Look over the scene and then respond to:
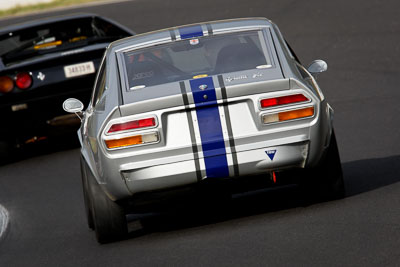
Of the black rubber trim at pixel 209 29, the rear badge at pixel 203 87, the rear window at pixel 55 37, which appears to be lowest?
the rear window at pixel 55 37

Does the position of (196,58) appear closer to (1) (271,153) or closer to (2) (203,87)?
(2) (203,87)

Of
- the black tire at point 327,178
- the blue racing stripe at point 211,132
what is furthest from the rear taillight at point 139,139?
the black tire at point 327,178

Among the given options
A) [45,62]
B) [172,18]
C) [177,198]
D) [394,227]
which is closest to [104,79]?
[177,198]

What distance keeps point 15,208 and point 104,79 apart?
7.39 ft

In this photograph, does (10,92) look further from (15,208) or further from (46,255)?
(46,255)

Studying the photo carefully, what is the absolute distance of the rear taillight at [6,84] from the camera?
34.9 ft

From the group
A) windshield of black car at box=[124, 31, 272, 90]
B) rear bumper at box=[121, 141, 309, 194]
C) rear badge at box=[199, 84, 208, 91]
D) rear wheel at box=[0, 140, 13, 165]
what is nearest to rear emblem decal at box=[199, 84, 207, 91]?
rear badge at box=[199, 84, 208, 91]

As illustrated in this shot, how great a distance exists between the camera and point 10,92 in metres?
10.7

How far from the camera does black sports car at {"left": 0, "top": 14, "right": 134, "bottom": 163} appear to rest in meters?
10.7

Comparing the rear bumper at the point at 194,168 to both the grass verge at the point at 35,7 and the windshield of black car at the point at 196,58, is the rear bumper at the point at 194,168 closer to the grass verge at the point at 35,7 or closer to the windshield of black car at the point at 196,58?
the windshield of black car at the point at 196,58

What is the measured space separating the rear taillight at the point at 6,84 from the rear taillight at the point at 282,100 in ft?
16.7

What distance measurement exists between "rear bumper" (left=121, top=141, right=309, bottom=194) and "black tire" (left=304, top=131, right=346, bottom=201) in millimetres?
Result: 291

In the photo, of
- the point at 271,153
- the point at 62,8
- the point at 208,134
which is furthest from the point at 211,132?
the point at 62,8

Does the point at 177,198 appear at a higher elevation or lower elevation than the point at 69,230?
higher
